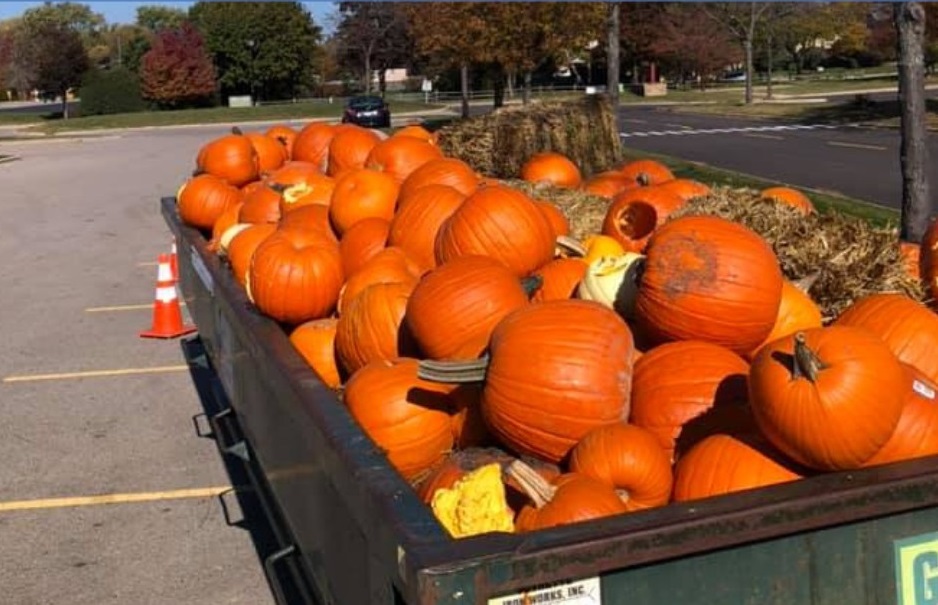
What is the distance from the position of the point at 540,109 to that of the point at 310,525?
11.0 m

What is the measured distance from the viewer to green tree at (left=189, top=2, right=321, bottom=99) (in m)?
74.5

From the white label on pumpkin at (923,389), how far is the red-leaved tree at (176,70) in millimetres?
69579

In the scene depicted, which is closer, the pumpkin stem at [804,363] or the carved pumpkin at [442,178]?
the pumpkin stem at [804,363]

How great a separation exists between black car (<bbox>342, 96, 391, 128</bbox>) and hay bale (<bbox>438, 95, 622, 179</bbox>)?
2814cm

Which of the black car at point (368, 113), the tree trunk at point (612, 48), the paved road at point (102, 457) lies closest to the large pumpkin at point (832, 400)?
the paved road at point (102, 457)

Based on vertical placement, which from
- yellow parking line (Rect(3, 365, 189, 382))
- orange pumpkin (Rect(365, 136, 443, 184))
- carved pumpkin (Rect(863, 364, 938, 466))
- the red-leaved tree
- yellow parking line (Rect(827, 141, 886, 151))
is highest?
the red-leaved tree

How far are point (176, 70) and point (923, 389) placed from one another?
231ft

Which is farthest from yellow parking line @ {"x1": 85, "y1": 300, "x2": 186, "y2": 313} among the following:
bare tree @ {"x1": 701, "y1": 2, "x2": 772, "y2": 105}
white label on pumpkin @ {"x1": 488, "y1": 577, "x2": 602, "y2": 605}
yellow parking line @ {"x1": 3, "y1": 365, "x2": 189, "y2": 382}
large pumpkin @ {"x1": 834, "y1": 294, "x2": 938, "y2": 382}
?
bare tree @ {"x1": 701, "y1": 2, "x2": 772, "y2": 105}

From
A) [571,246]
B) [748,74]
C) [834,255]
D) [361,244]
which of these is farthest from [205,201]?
[748,74]

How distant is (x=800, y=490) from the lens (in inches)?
79.8

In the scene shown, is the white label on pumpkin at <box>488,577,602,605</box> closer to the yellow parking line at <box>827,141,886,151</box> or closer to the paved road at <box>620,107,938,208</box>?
the paved road at <box>620,107,938,208</box>

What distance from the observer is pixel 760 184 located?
16672mm

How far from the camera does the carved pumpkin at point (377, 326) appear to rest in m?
3.43

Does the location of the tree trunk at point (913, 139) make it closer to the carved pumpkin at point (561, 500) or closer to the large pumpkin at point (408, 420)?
the large pumpkin at point (408, 420)
